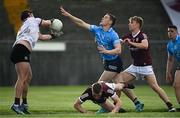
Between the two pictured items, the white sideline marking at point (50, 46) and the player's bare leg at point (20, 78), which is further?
the white sideline marking at point (50, 46)

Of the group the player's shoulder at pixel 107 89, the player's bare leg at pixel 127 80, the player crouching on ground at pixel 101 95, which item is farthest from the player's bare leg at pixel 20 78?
the player's bare leg at pixel 127 80

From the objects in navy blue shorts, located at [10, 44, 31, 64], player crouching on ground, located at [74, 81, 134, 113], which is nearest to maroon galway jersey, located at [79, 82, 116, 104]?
player crouching on ground, located at [74, 81, 134, 113]

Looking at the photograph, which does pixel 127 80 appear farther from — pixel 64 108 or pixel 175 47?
pixel 64 108

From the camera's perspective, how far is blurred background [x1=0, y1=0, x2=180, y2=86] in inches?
1043

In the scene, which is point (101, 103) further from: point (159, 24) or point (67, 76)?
point (159, 24)

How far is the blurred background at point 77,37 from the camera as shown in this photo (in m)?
26.5

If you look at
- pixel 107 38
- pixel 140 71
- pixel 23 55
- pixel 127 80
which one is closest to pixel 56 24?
pixel 23 55

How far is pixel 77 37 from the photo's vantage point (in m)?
28.4

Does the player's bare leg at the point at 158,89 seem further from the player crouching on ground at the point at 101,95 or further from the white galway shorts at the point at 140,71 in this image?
Result: the player crouching on ground at the point at 101,95

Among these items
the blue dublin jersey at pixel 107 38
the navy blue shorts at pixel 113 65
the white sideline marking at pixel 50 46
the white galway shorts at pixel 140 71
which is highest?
the blue dublin jersey at pixel 107 38

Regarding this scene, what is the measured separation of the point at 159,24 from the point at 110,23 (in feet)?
49.0

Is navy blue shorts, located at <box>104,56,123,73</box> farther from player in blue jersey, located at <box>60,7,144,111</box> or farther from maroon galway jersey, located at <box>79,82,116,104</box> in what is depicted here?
maroon galway jersey, located at <box>79,82,116,104</box>

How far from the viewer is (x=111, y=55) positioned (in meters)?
14.5

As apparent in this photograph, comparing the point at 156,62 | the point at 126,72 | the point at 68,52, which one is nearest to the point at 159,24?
the point at 156,62
